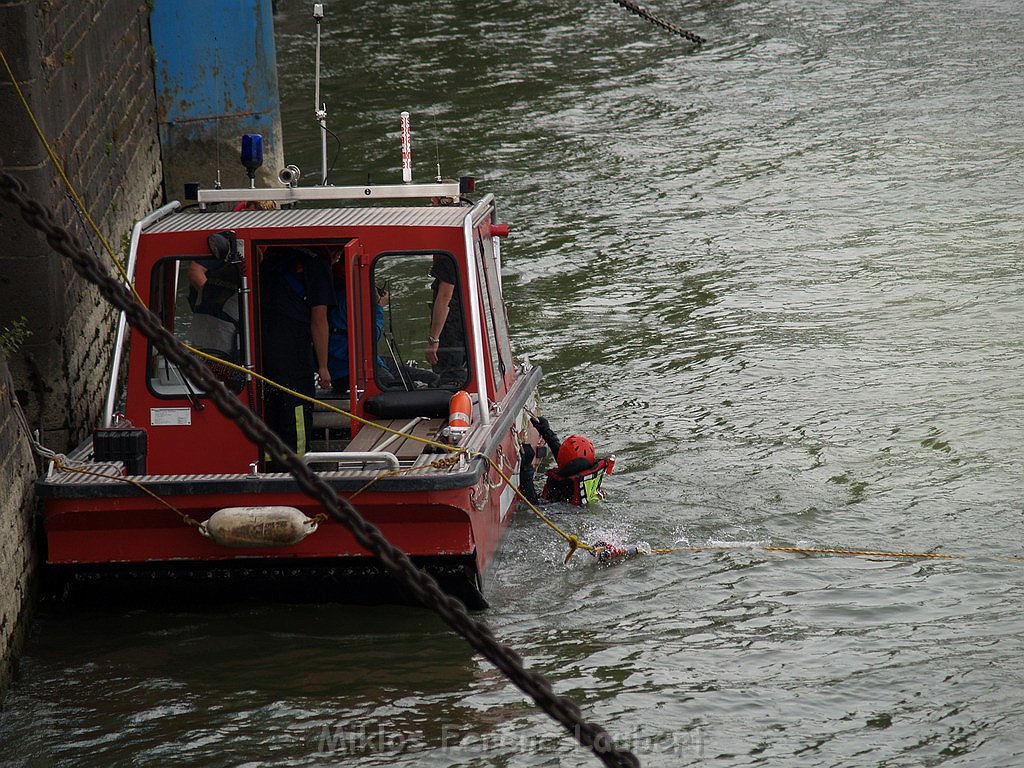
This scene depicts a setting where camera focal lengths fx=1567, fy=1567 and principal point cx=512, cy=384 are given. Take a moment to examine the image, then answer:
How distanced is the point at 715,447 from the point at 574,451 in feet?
5.83

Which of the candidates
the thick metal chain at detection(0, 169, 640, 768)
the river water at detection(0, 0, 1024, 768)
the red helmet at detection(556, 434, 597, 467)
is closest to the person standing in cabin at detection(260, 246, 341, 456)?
the river water at detection(0, 0, 1024, 768)

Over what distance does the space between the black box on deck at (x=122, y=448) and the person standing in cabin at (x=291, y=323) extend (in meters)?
0.88

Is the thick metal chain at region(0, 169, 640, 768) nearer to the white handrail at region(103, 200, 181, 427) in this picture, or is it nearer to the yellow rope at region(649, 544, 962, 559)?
the white handrail at region(103, 200, 181, 427)

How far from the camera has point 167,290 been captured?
870cm

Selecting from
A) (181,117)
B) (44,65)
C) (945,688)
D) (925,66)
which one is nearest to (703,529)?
(945,688)

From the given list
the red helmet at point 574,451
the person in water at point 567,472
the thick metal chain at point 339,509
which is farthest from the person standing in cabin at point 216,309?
the thick metal chain at point 339,509

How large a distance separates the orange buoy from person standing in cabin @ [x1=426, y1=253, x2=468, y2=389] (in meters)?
0.46

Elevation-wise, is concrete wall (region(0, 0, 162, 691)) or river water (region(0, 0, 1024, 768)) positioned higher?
concrete wall (region(0, 0, 162, 691))

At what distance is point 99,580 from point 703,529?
367 centimetres

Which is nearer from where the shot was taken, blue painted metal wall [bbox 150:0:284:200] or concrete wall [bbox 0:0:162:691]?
concrete wall [bbox 0:0:162:691]

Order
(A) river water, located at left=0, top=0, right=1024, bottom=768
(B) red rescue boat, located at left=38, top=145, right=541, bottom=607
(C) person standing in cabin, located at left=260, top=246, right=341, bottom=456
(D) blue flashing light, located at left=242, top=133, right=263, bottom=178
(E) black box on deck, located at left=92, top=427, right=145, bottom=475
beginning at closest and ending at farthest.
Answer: (A) river water, located at left=0, top=0, right=1024, bottom=768
(B) red rescue boat, located at left=38, top=145, right=541, bottom=607
(E) black box on deck, located at left=92, top=427, right=145, bottom=475
(C) person standing in cabin, located at left=260, top=246, right=341, bottom=456
(D) blue flashing light, located at left=242, top=133, right=263, bottom=178

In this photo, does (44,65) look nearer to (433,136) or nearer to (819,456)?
(819,456)

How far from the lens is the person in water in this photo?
9.52 metres

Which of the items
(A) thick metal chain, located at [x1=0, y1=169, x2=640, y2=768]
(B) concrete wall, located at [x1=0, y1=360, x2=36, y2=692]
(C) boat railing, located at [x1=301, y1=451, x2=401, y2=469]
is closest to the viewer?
(A) thick metal chain, located at [x1=0, y1=169, x2=640, y2=768]
